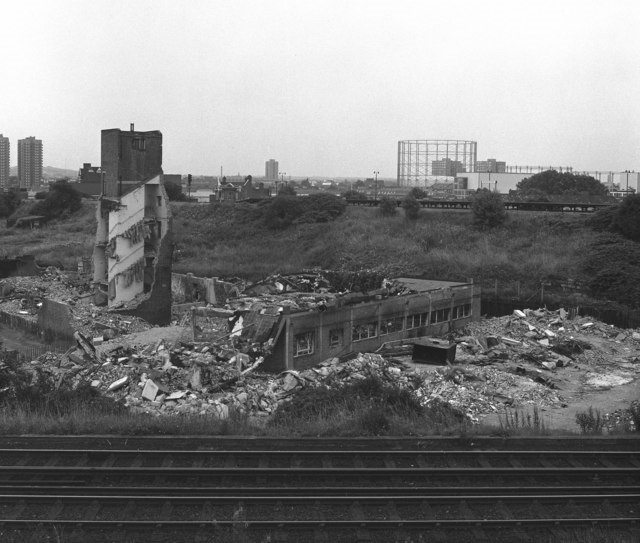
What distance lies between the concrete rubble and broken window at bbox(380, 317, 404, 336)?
1235mm

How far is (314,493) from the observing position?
8695mm

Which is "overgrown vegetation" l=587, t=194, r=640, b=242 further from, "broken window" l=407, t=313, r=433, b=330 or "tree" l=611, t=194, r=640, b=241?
"broken window" l=407, t=313, r=433, b=330

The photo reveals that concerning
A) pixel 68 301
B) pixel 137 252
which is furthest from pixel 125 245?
pixel 68 301

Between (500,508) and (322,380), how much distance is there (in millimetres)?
8063

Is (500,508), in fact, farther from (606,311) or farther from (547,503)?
(606,311)

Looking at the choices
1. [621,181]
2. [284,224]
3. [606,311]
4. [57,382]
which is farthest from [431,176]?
[57,382]

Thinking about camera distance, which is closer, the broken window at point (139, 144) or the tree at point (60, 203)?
the broken window at point (139, 144)

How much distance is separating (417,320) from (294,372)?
8067 millimetres

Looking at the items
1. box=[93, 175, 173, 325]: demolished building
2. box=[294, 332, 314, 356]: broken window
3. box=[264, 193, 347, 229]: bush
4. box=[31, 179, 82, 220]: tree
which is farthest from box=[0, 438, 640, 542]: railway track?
box=[31, 179, 82, 220]: tree

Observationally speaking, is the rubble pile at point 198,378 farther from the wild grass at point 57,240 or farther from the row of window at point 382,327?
the wild grass at point 57,240

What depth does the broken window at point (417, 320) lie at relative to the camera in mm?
Answer: 23078

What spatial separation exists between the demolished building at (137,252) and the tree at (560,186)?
38.7 metres

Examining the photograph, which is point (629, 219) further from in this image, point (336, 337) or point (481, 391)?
point (481, 391)

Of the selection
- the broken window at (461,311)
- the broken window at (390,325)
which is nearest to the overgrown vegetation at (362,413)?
the broken window at (390,325)
